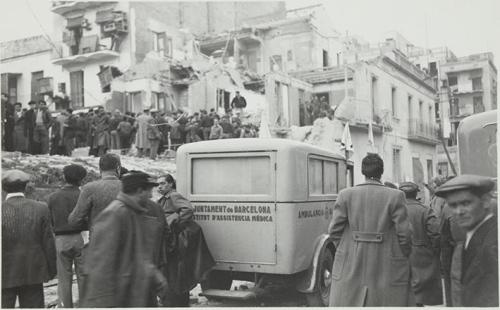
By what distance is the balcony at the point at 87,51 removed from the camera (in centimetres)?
2845

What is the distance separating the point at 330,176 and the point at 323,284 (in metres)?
1.56

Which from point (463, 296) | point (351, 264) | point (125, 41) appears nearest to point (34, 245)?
point (351, 264)

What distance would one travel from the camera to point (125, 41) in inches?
1129

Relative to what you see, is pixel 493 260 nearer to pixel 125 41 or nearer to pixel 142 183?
pixel 142 183

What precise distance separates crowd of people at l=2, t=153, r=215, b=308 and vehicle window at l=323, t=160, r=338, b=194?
207 cm

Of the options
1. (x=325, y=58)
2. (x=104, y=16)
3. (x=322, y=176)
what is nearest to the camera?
(x=322, y=176)

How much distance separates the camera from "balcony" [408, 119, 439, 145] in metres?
24.0

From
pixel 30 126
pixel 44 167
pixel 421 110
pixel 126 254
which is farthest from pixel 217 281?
pixel 421 110

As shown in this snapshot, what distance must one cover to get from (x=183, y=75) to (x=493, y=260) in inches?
979

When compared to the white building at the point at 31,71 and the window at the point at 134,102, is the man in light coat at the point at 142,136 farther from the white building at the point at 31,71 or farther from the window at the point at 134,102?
the white building at the point at 31,71

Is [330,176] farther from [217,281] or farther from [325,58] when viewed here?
[325,58]

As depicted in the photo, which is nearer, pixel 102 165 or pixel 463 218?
pixel 463 218

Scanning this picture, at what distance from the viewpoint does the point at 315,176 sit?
6656 millimetres

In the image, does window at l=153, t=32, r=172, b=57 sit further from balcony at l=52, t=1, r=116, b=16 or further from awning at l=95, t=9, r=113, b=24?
balcony at l=52, t=1, r=116, b=16
